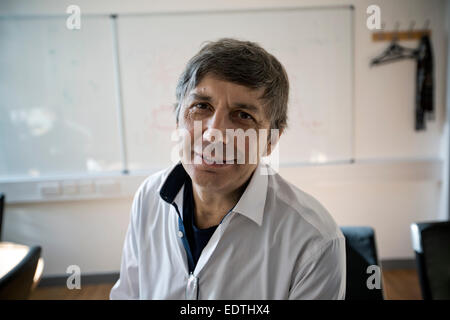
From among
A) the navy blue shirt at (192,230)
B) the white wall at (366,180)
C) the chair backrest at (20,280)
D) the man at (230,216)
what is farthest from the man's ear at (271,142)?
the chair backrest at (20,280)

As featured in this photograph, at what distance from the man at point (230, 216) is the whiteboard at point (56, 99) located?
34 cm

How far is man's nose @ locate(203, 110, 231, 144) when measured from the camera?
1.29 ft

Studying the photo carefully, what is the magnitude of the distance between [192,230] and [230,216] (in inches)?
5.1

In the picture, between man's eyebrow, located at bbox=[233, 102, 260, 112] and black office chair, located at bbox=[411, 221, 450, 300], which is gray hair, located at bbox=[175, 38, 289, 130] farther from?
black office chair, located at bbox=[411, 221, 450, 300]

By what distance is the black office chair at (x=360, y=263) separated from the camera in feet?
1.56

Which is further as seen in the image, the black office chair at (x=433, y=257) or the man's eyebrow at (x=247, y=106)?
the black office chair at (x=433, y=257)

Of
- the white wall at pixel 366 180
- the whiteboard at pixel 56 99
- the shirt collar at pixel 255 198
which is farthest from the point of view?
the whiteboard at pixel 56 99

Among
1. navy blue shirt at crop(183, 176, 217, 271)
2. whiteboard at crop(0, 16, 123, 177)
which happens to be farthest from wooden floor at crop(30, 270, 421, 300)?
whiteboard at crop(0, 16, 123, 177)

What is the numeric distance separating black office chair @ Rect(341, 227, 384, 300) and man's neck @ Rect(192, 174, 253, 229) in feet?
0.92

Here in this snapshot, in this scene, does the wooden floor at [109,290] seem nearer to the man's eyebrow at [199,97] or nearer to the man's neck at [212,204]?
the man's neck at [212,204]

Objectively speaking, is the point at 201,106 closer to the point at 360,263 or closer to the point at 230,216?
the point at 230,216

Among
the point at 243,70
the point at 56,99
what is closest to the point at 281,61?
the point at 243,70

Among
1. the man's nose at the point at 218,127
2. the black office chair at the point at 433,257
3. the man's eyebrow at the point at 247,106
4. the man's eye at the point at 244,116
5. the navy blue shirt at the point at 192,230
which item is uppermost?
the man's eyebrow at the point at 247,106
